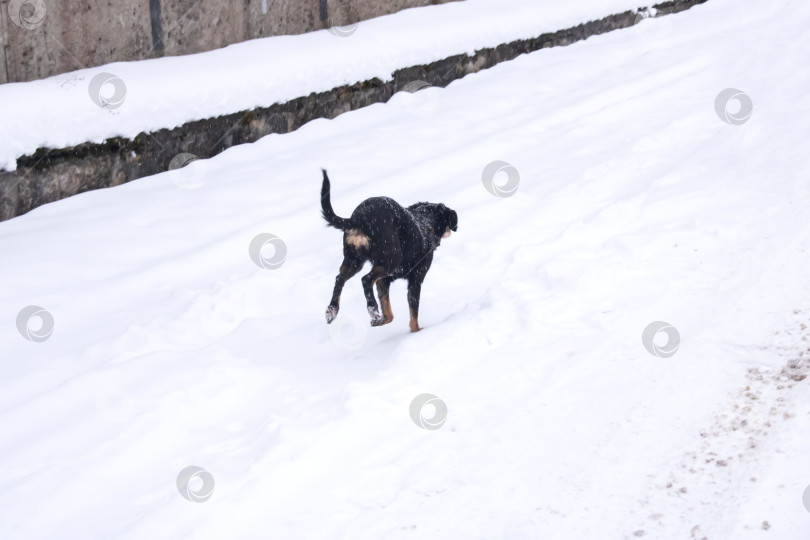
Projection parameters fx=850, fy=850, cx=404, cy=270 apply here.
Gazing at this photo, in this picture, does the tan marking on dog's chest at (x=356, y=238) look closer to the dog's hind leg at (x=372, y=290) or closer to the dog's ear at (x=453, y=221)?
the dog's hind leg at (x=372, y=290)

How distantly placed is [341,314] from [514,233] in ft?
Answer: 6.39

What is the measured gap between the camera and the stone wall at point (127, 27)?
8445 millimetres

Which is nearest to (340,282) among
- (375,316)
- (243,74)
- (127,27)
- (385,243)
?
(375,316)

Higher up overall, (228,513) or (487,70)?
(487,70)

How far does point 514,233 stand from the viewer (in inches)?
308

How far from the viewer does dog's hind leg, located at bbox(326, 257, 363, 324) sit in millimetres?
6098

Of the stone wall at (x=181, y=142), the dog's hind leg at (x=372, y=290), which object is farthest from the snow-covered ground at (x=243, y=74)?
the dog's hind leg at (x=372, y=290)

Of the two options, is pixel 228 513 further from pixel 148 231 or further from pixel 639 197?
pixel 639 197

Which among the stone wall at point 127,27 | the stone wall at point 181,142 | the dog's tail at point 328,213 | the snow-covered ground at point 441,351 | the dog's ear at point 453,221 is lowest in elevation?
the snow-covered ground at point 441,351

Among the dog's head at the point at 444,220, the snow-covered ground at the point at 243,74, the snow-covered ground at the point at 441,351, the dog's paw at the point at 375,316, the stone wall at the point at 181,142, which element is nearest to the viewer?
the snow-covered ground at the point at 441,351

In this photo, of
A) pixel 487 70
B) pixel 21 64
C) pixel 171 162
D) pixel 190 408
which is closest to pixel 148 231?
pixel 171 162

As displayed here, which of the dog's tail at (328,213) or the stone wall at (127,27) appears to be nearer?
the dog's tail at (328,213)

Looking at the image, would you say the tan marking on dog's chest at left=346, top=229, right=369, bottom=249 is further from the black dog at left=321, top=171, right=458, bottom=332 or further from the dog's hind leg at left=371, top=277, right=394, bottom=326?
the dog's hind leg at left=371, top=277, right=394, bottom=326

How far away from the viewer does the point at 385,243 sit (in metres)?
5.94
